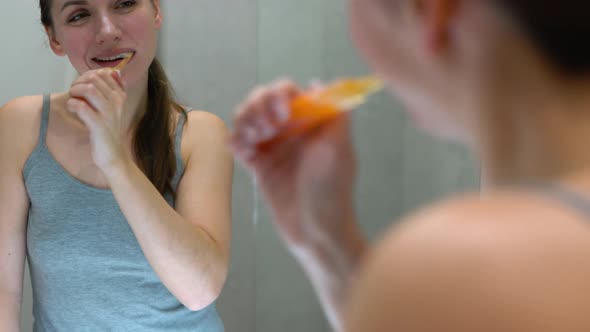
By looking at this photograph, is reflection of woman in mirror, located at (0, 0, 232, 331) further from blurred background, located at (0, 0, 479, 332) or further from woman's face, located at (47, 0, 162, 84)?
blurred background, located at (0, 0, 479, 332)

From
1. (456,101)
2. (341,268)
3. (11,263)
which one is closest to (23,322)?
(11,263)

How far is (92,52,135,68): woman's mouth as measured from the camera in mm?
1163

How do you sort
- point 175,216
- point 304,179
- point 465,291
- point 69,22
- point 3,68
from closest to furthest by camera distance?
point 465,291
point 304,179
point 175,216
point 69,22
point 3,68

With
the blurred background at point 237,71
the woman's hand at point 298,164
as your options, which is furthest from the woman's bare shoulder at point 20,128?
the woman's hand at point 298,164

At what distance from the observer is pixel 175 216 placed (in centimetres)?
107

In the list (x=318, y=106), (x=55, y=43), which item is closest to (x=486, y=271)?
(x=318, y=106)

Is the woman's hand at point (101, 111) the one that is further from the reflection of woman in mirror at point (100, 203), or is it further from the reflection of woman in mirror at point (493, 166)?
the reflection of woman in mirror at point (493, 166)

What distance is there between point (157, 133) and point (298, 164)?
775 mm

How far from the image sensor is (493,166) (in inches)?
13.8

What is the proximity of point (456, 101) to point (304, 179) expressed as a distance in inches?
5.5

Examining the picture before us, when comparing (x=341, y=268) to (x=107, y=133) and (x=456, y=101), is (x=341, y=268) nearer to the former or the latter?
(x=456, y=101)

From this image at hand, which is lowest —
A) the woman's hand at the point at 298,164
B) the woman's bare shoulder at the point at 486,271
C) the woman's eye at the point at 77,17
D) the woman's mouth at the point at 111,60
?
the woman's bare shoulder at the point at 486,271

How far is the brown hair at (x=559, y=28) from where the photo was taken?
315 millimetres

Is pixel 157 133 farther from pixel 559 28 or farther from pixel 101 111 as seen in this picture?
pixel 559 28
